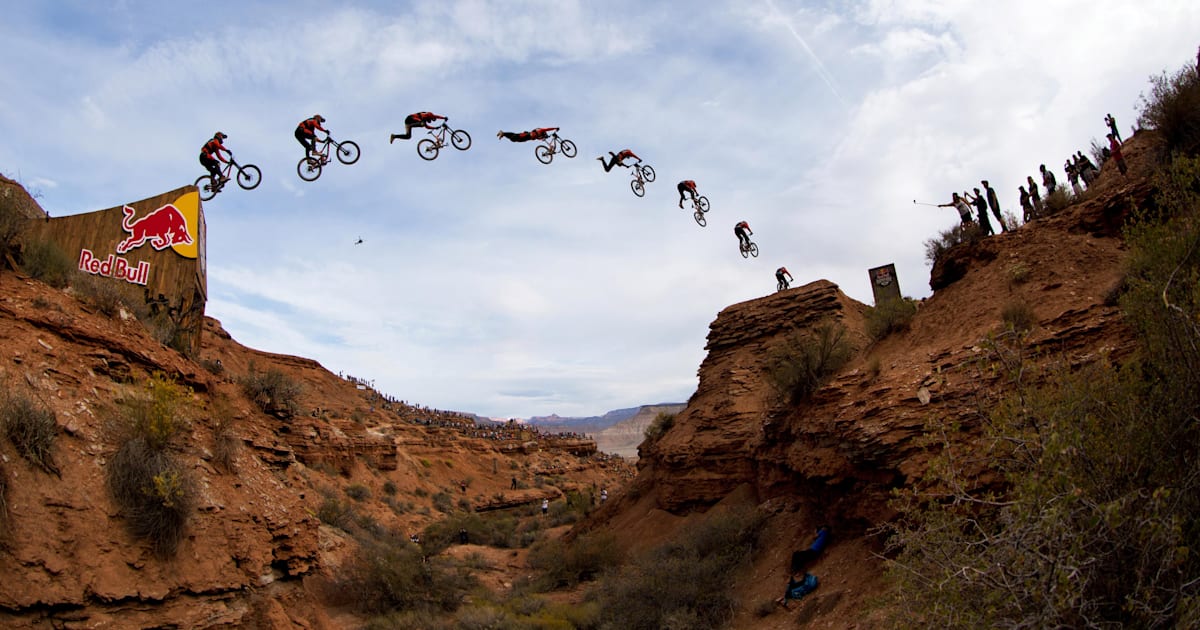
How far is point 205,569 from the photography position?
802 cm

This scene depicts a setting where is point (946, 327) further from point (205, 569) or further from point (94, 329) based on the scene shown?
point (94, 329)

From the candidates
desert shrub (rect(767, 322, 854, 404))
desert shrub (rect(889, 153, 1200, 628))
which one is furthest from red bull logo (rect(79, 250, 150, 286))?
desert shrub (rect(889, 153, 1200, 628))

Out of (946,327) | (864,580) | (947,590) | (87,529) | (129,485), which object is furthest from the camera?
(946,327)

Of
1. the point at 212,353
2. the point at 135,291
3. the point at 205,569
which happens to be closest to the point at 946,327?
the point at 205,569

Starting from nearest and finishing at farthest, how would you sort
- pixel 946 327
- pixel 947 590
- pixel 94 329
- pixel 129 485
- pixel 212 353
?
pixel 947 590 < pixel 129 485 < pixel 94 329 < pixel 946 327 < pixel 212 353

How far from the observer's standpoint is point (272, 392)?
18.5 metres

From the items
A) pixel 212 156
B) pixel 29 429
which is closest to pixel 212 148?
pixel 212 156

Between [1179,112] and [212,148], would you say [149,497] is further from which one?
[1179,112]

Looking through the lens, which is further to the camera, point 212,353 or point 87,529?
point 212,353

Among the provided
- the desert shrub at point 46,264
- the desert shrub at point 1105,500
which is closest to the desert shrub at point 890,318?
the desert shrub at point 1105,500

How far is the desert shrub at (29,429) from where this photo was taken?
7.00 metres

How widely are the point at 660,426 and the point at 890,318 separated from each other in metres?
13.6

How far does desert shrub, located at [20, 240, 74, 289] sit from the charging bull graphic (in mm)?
6186

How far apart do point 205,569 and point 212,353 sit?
1653 inches
